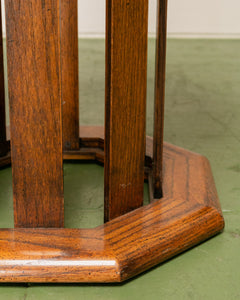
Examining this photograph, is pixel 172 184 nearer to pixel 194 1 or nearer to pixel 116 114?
pixel 116 114

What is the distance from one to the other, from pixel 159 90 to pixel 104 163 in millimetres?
192

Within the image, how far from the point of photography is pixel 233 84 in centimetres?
245

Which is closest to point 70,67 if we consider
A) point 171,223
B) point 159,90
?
point 159,90

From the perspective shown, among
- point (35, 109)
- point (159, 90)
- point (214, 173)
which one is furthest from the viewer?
point (214, 173)

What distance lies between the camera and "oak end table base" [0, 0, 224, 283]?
2.75 feet

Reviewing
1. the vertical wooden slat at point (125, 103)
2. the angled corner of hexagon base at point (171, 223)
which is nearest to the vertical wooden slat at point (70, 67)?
the angled corner of hexagon base at point (171, 223)

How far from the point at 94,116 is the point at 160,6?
3.55 feet

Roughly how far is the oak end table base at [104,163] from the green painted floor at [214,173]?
25 millimetres

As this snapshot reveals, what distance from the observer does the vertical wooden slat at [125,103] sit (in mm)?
883

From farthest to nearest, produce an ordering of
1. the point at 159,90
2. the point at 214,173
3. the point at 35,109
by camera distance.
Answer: the point at 214,173 → the point at 159,90 → the point at 35,109

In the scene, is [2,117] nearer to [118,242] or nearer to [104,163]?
[104,163]

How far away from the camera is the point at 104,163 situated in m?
0.96

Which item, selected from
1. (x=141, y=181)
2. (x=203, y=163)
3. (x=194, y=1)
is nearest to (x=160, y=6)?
(x=141, y=181)

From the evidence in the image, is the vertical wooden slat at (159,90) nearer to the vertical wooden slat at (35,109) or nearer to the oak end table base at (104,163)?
the oak end table base at (104,163)
